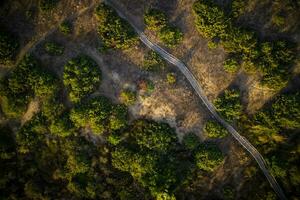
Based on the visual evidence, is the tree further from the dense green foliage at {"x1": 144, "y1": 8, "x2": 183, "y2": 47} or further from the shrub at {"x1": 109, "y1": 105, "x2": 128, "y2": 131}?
the dense green foliage at {"x1": 144, "y1": 8, "x2": 183, "y2": 47}

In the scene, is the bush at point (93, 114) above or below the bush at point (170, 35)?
below

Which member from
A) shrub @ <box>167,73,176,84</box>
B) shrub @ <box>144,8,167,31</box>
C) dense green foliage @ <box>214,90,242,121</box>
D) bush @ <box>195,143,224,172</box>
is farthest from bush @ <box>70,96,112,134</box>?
dense green foliage @ <box>214,90,242,121</box>

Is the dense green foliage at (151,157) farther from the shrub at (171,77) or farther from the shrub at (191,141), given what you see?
the shrub at (171,77)

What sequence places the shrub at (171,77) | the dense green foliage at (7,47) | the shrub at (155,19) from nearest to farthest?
the dense green foliage at (7,47)
the shrub at (155,19)
the shrub at (171,77)

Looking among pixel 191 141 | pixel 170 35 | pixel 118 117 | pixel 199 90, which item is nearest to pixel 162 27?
pixel 170 35

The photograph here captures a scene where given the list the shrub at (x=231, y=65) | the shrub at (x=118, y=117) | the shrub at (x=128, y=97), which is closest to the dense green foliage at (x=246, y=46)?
the shrub at (x=231, y=65)

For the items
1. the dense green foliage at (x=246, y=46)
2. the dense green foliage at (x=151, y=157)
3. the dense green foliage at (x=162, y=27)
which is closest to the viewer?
the dense green foliage at (x=246, y=46)

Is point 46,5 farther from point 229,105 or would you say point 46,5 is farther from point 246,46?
point 229,105

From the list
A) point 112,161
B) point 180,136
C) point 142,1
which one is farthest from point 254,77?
point 112,161
